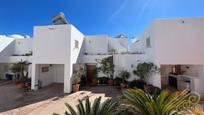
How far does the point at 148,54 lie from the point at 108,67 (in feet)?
14.4

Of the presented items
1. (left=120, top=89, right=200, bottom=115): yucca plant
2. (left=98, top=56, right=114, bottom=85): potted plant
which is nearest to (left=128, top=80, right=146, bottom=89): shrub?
(left=98, top=56, right=114, bottom=85): potted plant

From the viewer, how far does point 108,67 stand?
45.8 feet

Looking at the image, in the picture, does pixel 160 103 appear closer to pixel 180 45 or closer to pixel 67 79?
pixel 180 45

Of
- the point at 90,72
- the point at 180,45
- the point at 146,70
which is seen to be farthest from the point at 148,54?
the point at 90,72

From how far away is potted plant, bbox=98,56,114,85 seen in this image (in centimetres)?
1395

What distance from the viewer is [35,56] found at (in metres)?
12.1

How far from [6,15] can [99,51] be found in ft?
36.6

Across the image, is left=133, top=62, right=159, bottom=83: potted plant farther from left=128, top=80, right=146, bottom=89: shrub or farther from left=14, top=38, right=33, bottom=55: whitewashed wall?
left=14, top=38, right=33, bottom=55: whitewashed wall

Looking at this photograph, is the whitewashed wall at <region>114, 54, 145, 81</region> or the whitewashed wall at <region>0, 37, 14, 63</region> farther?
the whitewashed wall at <region>0, 37, 14, 63</region>

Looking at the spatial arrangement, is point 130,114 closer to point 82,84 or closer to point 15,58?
point 82,84

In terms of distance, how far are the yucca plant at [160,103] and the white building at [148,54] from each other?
24.1 ft

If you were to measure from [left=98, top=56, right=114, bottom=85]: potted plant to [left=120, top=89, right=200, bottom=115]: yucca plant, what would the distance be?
10329mm

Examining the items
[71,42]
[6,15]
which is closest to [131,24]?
[71,42]

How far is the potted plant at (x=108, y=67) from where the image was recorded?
13.9 m
